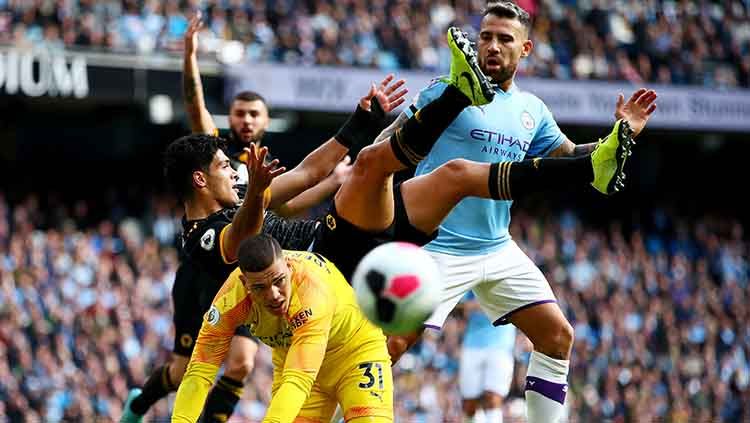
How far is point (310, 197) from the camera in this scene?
7.82 metres

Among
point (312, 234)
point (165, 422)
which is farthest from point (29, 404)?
point (312, 234)

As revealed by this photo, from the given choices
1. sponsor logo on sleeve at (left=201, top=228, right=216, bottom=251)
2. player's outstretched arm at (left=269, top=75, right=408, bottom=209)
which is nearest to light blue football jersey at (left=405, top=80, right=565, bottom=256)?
player's outstretched arm at (left=269, top=75, right=408, bottom=209)

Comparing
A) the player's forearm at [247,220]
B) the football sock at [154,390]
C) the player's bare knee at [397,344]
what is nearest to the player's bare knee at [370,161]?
the player's forearm at [247,220]

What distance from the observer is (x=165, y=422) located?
13.9m

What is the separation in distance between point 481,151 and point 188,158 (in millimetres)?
1699

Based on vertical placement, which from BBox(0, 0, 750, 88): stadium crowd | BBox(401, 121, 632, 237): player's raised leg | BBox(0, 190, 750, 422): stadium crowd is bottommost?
BBox(0, 190, 750, 422): stadium crowd

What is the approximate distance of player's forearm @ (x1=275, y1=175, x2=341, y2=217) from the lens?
7.66 meters

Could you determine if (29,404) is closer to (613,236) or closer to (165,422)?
(165,422)

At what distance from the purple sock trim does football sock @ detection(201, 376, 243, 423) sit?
2099mm

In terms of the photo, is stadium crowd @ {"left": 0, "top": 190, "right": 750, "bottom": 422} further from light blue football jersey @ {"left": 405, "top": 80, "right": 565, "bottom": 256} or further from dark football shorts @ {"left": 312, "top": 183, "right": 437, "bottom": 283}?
dark football shorts @ {"left": 312, "top": 183, "right": 437, "bottom": 283}

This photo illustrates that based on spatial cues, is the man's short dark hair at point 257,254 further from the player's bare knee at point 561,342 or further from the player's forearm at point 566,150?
the player's forearm at point 566,150

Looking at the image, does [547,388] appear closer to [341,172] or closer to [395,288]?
[341,172]

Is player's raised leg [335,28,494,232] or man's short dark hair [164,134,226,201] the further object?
man's short dark hair [164,134,226,201]

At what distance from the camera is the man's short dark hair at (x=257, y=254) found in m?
5.77
